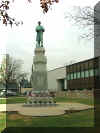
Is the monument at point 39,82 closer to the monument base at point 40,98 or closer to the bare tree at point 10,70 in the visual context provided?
the monument base at point 40,98

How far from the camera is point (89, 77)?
50.3 m

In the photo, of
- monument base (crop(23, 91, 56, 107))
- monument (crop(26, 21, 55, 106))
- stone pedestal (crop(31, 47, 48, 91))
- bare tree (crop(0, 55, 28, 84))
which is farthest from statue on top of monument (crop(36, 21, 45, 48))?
bare tree (crop(0, 55, 28, 84))

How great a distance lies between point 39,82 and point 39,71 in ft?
3.65

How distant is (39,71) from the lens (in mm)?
24703

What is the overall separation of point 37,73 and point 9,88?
151 ft

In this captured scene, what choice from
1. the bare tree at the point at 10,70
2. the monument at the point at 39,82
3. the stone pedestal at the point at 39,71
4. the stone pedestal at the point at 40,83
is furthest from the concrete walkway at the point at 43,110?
the bare tree at the point at 10,70

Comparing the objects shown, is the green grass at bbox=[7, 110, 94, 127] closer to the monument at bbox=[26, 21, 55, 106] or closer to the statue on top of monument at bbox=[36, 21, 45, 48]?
the monument at bbox=[26, 21, 55, 106]

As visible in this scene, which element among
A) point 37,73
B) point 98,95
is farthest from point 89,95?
point 37,73

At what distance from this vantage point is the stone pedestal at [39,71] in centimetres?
2431

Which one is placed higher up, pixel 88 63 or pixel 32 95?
pixel 88 63

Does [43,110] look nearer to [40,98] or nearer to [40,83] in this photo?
[40,98]

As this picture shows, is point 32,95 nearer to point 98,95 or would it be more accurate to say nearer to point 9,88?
point 98,95

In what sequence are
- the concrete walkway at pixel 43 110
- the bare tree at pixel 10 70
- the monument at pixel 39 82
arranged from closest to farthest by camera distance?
the concrete walkway at pixel 43 110
the monument at pixel 39 82
the bare tree at pixel 10 70
